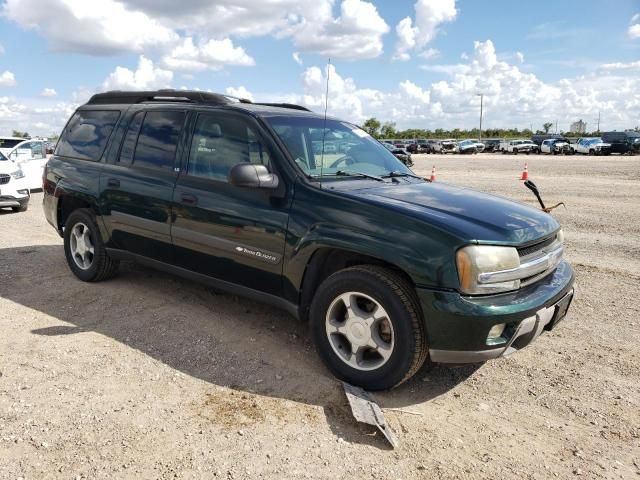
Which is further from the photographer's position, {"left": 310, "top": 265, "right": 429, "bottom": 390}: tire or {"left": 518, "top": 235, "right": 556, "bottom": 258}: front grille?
{"left": 518, "top": 235, "right": 556, "bottom": 258}: front grille

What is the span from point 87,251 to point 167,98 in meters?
1.82

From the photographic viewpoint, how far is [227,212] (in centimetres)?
406

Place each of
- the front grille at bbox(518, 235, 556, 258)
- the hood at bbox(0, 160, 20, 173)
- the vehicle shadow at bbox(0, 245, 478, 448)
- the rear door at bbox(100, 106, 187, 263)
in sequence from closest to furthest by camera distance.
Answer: the front grille at bbox(518, 235, 556, 258), the vehicle shadow at bbox(0, 245, 478, 448), the rear door at bbox(100, 106, 187, 263), the hood at bbox(0, 160, 20, 173)

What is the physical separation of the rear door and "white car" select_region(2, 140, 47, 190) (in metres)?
9.85

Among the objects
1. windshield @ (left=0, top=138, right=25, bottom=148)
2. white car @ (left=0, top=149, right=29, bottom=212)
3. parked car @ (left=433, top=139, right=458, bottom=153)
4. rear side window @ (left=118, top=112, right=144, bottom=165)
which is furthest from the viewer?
parked car @ (left=433, top=139, right=458, bottom=153)

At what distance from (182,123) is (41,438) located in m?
2.65

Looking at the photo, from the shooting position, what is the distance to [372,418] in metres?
3.10

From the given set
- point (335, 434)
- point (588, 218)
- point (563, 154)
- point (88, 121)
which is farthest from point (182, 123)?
point (563, 154)

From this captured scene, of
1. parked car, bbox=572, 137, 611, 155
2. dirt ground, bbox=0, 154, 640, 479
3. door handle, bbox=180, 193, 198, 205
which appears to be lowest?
dirt ground, bbox=0, 154, 640, 479

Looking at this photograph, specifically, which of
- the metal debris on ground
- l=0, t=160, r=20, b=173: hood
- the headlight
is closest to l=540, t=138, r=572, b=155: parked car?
l=0, t=160, r=20, b=173: hood

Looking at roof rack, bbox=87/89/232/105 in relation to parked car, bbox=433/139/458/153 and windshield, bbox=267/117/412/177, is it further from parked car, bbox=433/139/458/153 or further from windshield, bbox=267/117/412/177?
parked car, bbox=433/139/458/153

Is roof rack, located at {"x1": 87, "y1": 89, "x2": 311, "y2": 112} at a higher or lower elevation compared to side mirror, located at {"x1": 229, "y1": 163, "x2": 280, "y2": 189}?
higher

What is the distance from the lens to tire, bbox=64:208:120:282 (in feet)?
17.7

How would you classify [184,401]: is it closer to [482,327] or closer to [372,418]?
[372,418]
